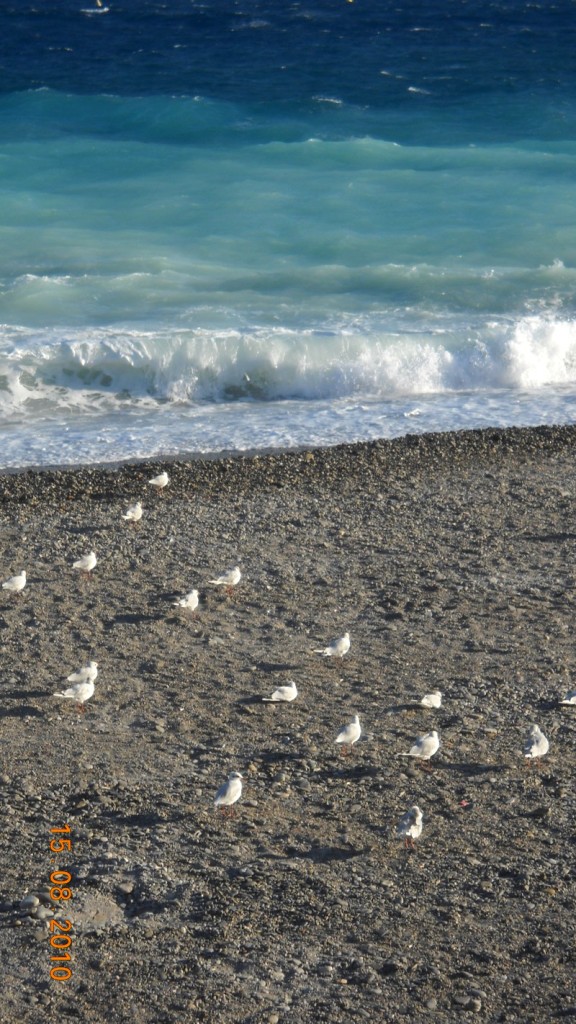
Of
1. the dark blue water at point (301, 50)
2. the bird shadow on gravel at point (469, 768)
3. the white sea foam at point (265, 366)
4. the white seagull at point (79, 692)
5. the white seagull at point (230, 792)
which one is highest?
the dark blue water at point (301, 50)

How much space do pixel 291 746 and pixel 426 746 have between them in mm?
833

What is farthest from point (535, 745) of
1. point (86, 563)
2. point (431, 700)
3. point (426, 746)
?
point (86, 563)

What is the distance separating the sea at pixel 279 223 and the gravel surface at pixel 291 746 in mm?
2689

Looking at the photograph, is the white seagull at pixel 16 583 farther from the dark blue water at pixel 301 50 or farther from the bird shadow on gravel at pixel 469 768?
the dark blue water at pixel 301 50

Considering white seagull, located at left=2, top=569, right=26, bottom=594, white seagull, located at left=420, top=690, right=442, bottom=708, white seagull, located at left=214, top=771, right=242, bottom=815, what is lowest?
white seagull, located at left=420, top=690, right=442, bottom=708

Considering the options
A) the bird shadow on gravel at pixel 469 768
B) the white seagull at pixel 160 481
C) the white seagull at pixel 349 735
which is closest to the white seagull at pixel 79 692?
the white seagull at pixel 349 735

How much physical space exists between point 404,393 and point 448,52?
71.8 feet

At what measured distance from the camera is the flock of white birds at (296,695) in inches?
269

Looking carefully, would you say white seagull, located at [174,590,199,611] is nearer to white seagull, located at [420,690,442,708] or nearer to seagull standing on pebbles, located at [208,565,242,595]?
seagull standing on pebbles, located at [208,565,242,595]

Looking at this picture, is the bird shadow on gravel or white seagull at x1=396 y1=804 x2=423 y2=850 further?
the bird shadow on gravel

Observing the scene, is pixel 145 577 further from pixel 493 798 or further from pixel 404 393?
pixel 404 393
